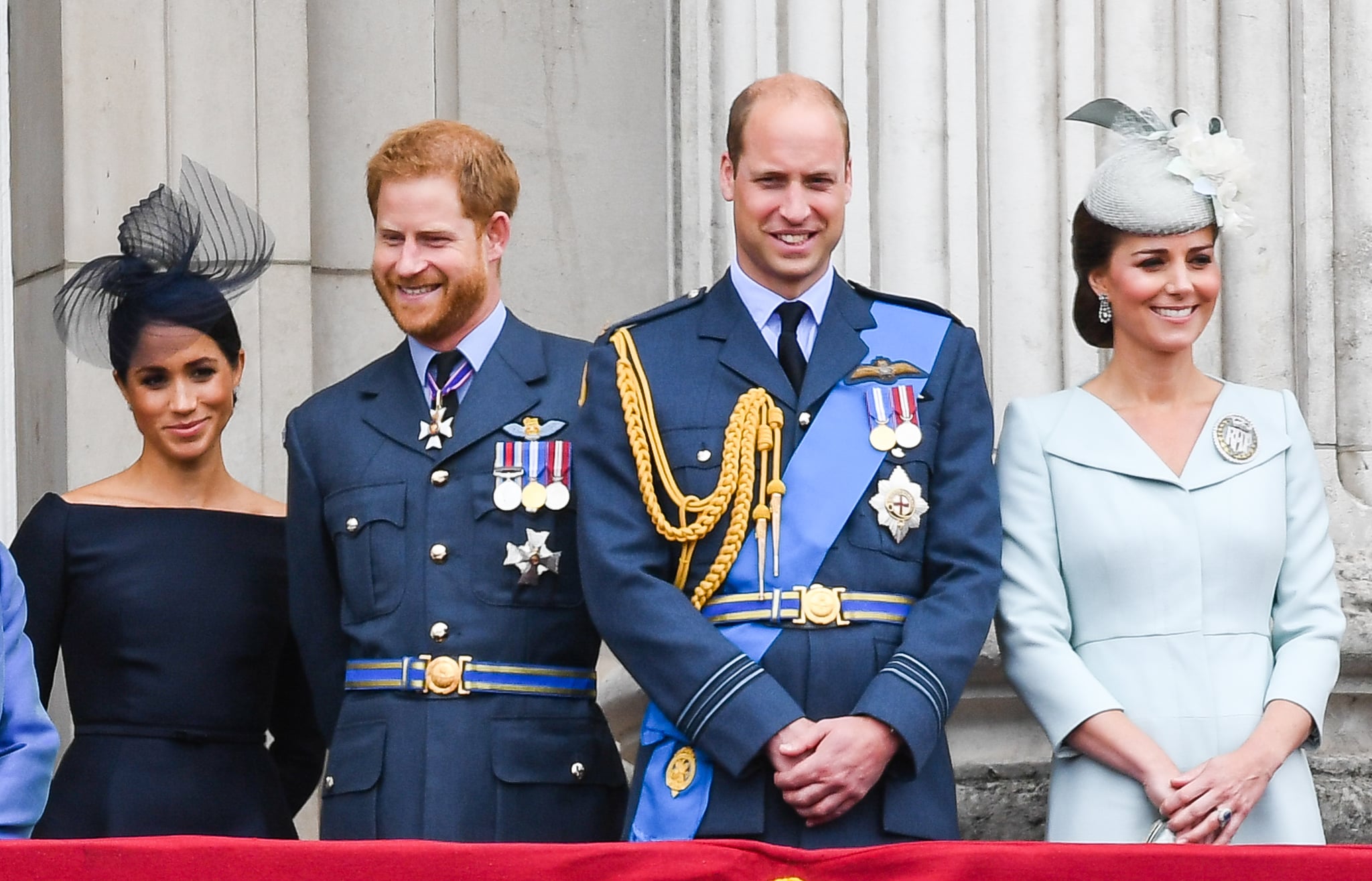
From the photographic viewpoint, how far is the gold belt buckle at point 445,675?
143 inches

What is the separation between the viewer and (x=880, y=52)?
475 centimetres

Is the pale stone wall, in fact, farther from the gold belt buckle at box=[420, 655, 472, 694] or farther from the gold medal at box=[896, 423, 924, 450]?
the gold belt buckle at box=[420, 655, 472, 694]

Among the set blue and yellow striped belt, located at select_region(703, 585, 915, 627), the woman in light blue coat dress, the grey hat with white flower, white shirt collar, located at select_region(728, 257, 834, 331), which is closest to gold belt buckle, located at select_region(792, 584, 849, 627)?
blue and yellow striped belt, located at select_region(703, 585, 915, 627)

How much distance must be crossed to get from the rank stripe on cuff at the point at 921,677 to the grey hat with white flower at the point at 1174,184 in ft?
2.76

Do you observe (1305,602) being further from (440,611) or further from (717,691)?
(440,611)

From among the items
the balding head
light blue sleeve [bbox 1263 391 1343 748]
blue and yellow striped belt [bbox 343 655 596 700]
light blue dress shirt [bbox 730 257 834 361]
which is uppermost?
the balding head

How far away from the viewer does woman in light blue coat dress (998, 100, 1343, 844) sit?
11.4ft

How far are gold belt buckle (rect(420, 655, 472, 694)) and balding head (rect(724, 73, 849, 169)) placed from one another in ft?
2.90

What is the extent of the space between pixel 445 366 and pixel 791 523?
720 millimetres

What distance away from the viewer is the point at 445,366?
3.84 metres

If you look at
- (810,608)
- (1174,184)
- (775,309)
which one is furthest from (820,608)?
(1174,184)

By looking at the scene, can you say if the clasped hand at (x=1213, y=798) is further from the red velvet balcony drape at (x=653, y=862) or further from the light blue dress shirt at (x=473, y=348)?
the light blue dress shirt at (x=473, y=348)

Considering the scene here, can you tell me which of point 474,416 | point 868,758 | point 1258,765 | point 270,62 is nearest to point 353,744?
point 474,416

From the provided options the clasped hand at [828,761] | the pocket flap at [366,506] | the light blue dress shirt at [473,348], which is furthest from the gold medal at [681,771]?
the light blue dress shirt at [473,348]
